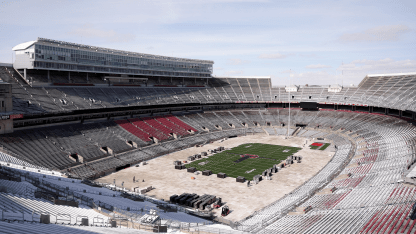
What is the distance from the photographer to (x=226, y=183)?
42.5m

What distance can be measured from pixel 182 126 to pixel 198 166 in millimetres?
23508

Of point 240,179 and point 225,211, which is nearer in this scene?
point 225,211

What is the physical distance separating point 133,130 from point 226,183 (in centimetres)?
2840

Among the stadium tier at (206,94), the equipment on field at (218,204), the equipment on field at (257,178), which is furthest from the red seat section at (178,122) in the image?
the equipment on field at (218,204)

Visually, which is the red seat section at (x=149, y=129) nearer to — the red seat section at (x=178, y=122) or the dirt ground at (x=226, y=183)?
the red seat section at (x=178, y=122)

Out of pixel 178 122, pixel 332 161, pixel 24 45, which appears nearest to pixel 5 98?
pixel 24 45

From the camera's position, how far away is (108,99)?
64750 millimetres

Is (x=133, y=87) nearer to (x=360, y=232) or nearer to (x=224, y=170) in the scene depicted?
(x=224, y=170)

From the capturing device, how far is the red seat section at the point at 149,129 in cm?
6416

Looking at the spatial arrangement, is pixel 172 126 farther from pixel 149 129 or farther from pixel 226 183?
pixel 226 183

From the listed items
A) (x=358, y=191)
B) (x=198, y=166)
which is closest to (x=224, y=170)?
(x=198, y=166)

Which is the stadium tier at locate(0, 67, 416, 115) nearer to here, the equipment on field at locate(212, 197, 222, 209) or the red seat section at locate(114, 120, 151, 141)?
the red seat section at locate(114, 120, 151, 141)

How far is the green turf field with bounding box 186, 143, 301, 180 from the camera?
48644mm

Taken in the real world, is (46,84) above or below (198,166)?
above
